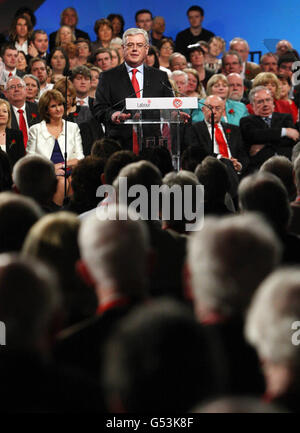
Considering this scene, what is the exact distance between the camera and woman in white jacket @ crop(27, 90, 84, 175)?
248 inches

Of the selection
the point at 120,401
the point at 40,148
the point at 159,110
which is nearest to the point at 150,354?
the point at 120,401

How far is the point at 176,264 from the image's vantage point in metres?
2.88

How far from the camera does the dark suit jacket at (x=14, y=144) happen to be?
6180mm

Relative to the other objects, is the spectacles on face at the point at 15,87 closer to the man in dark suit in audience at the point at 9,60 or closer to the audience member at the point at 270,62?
the man in dark suit in audience at the point at 9,60

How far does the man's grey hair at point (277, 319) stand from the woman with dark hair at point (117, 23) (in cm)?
846

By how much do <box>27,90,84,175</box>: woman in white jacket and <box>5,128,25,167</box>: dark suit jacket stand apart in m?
0.07

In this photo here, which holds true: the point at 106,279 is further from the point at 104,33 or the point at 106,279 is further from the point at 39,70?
the point at 104,33

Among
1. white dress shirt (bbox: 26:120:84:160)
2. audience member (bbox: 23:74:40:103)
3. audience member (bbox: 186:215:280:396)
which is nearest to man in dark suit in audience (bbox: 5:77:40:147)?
white dress shirt (bbox: 26:120:84:160)

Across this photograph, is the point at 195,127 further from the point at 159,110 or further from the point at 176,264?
the point at 176,264

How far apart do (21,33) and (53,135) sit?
2.98 metres

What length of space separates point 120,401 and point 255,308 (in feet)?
1.38

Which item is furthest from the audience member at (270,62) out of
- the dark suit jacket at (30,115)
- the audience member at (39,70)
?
the dark suit jacket at (30,115)

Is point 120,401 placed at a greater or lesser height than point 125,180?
lesser

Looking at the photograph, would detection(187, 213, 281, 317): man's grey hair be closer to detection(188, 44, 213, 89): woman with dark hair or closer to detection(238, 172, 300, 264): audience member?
detection(238, 172, 300, 264): audience member
